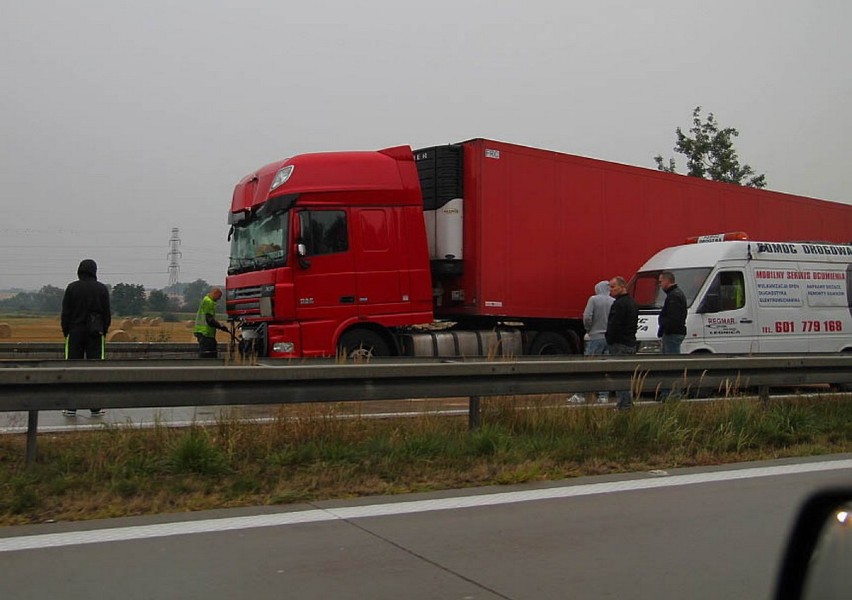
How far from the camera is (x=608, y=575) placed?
15.2 feet

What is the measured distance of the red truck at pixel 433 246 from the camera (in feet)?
41.1

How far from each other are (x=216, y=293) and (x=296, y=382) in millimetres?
9045

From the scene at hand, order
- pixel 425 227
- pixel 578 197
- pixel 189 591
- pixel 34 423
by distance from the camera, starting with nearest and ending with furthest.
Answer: pixel 189 591
pixel 34 423
pixel 425 227
pixel 578 197

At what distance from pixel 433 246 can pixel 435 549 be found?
9070mm

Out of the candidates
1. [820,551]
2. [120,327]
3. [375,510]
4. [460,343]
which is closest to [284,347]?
[460,343]

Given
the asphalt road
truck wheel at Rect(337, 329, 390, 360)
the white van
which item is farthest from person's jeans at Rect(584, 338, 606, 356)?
the asphalt road

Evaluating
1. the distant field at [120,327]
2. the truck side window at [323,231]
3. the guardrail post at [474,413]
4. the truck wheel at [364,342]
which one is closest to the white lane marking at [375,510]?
the guardrail post at [474,413]

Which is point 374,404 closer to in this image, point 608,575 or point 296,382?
point 296,382

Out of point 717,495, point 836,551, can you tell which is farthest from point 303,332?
point 836,551

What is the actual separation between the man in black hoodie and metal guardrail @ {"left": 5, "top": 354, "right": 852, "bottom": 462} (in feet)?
5.26

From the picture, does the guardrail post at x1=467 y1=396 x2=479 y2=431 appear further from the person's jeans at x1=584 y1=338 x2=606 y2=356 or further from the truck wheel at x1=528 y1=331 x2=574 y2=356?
the truck wheel at x1=528 y1=331 x2=574 y2=356

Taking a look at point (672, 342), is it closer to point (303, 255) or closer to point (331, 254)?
point (331, 254)

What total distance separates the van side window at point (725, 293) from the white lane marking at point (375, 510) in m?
5.23

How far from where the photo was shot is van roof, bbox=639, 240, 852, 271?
13.1m
